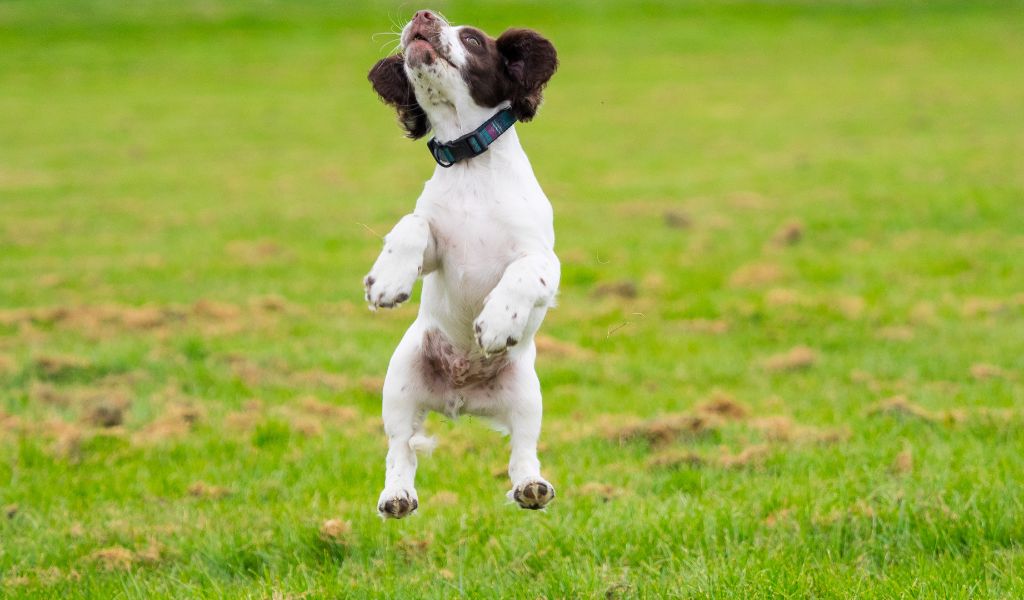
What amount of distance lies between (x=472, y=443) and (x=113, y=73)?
43.0 m

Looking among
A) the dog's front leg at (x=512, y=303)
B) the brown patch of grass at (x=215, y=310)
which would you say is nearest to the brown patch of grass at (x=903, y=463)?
the dog's front leg at (x=512, y=303)

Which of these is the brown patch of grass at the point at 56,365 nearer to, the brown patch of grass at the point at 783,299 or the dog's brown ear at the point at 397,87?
the dog's brown ear at the point at 397,87

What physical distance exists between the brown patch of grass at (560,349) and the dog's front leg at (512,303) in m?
7.26

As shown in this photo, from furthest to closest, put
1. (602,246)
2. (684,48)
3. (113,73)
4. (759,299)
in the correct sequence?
(684,48), (113,73), (602,246), (759,299)

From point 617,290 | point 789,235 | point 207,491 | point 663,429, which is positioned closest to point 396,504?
point 207,491

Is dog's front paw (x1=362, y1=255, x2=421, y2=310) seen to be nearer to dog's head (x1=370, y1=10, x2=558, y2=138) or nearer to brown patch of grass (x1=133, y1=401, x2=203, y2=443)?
dog's head (x1=370, y1=10, x2=558, y2=138)

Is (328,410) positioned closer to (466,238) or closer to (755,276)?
(466,238)

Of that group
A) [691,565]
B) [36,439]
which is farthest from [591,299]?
[691,565]

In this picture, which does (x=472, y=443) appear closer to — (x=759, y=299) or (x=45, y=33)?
(x=759, y=299)

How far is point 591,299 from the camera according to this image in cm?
1453

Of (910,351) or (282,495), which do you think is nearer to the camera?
(282,495)

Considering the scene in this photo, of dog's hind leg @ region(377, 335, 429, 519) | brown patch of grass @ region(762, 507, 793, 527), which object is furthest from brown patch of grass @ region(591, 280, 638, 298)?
dog's hind leg @ region(377, 335, 429, 519)

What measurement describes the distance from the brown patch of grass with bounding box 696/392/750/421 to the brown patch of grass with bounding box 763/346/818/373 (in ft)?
5.48

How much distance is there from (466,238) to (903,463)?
3829mm
